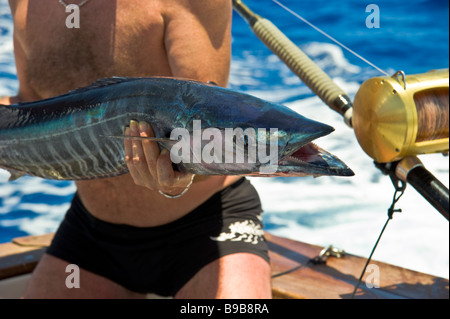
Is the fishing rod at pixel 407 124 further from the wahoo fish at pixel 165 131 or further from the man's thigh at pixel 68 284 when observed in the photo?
the man's thigh at pixel 68 284

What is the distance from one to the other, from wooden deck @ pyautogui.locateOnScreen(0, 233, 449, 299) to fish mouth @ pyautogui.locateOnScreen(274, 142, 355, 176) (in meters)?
1.48

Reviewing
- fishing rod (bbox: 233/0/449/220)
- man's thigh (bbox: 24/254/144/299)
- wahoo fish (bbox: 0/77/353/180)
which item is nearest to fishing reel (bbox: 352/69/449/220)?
fishing rod (bbox: 233/0/449/220)

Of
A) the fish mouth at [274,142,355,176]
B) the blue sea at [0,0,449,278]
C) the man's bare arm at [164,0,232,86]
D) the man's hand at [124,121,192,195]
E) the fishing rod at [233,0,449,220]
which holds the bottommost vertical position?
the fish mouth at [274,142,355,176]

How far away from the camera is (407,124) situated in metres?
1.93

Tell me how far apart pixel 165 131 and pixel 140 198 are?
99 centimetres

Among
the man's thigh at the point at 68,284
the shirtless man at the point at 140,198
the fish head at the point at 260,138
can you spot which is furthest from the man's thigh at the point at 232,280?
the fish head at the point at 260,138

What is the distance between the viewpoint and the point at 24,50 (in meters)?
2.43

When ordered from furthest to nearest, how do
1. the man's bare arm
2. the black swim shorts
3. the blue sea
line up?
the blue sea < the black swim shorts < the man's bare arm

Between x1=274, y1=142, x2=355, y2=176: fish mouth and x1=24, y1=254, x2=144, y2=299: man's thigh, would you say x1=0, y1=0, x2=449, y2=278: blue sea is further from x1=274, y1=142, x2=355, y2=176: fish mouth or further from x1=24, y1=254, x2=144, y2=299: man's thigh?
x1=274, y1=142, x2=355, y2=176: fish mouth

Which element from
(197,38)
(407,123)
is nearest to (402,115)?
(407,123)

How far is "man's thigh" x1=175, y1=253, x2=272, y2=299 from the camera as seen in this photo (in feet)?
6.96

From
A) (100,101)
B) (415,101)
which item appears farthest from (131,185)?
(415,101)

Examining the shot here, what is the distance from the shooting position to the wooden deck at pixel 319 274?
2.53m
